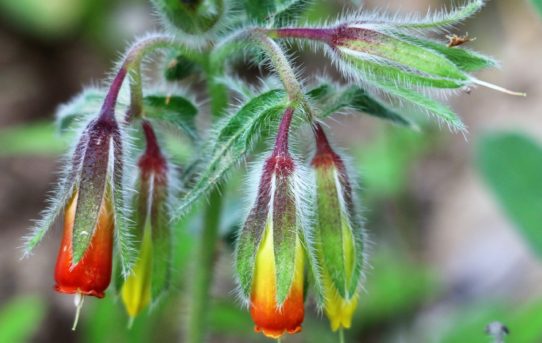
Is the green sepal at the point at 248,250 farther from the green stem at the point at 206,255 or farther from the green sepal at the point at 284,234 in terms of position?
the green stem at the point at 206,255

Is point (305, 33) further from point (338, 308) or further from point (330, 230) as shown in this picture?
point (338, 308)

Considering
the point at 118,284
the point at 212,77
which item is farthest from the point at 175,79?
the point at 118,284

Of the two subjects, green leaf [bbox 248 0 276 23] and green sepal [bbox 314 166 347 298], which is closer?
green sepal [bbox 314 166 347 298]

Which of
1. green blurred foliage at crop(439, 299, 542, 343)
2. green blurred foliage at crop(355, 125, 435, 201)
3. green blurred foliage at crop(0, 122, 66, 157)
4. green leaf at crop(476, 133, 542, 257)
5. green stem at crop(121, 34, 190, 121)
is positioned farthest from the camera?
green blurred foliage at crop(355, 125, 435, 201)

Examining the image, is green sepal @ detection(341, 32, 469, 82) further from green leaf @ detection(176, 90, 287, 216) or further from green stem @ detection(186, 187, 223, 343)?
green stem @ detection(186, 187, 223, 343)

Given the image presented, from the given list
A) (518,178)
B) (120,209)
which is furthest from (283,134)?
(518,178)

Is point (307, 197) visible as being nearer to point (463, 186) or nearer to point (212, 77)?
point (212, 77)

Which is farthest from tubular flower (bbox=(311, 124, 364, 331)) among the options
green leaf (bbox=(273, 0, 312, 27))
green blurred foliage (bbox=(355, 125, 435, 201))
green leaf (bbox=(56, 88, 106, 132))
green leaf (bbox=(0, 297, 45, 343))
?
green blurred foliage (bbox=(355, 125, 435, 201))
